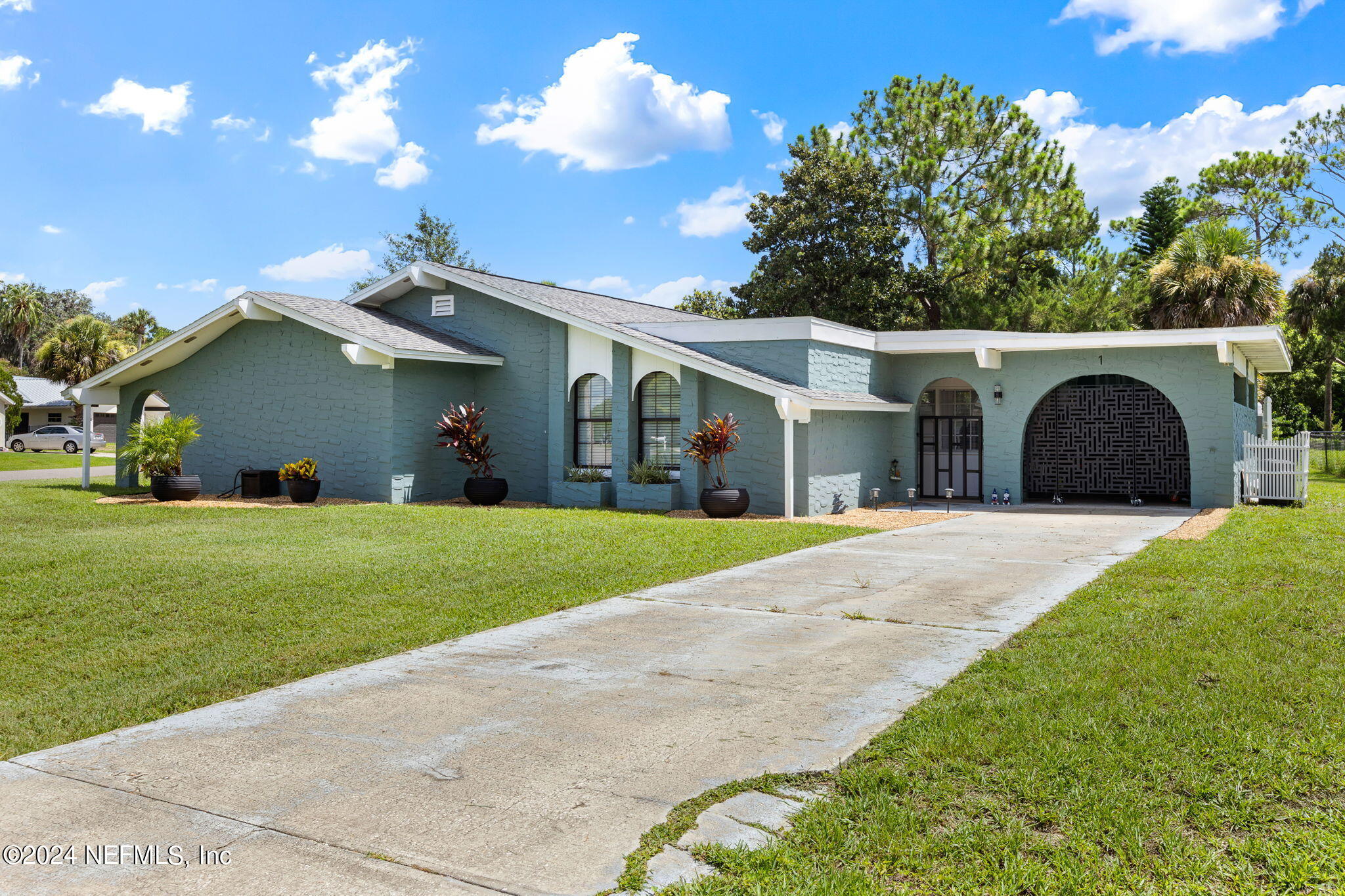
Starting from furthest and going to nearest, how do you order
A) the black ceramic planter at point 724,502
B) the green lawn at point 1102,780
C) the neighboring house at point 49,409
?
the neighboring house at point 49,409
the black ceramic planter at point 724,502
the green lawn at point 1102,780

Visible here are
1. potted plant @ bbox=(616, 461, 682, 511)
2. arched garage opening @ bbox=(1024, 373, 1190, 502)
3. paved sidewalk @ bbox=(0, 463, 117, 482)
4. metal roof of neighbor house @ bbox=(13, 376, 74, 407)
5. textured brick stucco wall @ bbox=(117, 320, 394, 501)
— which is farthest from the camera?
metal roof of neighbor house @ bbox=(13, 376, 74, 407)

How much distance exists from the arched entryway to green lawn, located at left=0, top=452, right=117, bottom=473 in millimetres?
24250

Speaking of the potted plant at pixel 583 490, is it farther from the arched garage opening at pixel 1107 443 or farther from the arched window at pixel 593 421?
the arched garage opening at pixel 1107 443

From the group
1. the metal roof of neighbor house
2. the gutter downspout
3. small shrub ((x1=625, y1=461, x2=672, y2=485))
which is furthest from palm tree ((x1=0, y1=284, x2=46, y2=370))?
small shrub ((x1=625, y1=461, x2=672, y2=485))

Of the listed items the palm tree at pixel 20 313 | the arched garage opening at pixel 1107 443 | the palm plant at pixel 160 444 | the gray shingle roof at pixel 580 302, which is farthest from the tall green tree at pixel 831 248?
the palm tree at pixel 20 313

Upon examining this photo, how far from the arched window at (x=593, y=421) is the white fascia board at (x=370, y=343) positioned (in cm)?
182

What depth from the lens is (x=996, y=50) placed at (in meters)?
27.0

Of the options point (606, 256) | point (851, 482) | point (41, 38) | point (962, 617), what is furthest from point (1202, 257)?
point (41, 38)

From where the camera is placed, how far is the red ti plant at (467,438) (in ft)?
58.5

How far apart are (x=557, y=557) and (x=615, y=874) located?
7.79 m

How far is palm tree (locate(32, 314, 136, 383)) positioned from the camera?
47.9m

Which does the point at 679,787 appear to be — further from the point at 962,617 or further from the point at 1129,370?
the point at 1129,370

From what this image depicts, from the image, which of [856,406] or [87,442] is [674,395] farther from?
[87,442]

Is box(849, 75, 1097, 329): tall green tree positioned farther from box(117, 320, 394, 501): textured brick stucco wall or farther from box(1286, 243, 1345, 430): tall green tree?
box(117, 320, 394, 501): textured brick stucco wall
